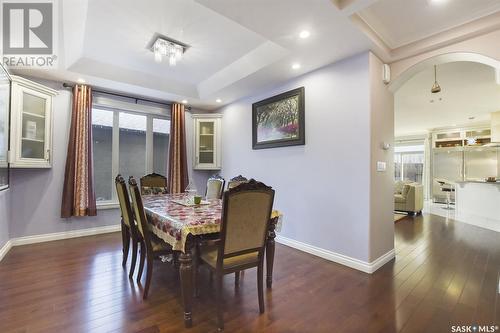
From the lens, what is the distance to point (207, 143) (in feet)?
17.0

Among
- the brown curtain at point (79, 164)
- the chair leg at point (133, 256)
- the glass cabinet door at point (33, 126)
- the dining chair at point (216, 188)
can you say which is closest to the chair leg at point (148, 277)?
the chair leg at point (133, 256)

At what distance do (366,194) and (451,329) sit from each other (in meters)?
1.35

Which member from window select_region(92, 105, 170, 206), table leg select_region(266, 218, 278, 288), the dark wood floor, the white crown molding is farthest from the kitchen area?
window select_region(92, 105, 170, 206)

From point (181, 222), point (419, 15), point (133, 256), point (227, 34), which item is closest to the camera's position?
point (181, 222)

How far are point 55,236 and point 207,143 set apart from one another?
3076 millimetres

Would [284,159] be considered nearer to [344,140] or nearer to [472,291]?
[344,140]

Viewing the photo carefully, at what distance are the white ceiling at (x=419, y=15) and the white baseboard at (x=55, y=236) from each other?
16.1ft

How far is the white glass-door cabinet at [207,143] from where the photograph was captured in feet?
16.7

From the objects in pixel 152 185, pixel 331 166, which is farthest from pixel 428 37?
pixel 152 185

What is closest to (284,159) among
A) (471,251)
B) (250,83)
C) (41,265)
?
(250,83)

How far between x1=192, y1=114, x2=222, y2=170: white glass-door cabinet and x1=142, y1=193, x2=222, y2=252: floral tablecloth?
8.69 ft

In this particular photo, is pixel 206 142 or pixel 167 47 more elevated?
pixel 167 47

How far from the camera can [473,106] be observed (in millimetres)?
5555

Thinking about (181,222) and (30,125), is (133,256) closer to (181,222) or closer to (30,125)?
(181,222)
